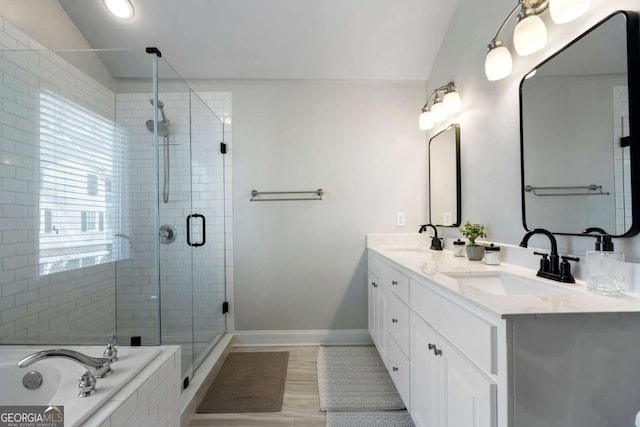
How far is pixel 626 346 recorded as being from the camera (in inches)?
26.8

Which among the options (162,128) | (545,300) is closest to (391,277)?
(545,300)

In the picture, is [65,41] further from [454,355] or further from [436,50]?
[454,355]

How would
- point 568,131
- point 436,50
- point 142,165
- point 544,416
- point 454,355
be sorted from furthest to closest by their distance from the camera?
point 436,50 < point 142,165 < point 568,131 < point 454,355 < point 544,416

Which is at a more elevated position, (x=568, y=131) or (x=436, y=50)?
(x=436, y=50)

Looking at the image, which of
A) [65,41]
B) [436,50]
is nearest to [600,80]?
[436,50]

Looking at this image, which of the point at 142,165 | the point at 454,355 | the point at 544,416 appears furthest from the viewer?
the point at 142,165

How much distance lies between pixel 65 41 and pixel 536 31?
111 inches

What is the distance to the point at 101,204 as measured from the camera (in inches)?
72.8

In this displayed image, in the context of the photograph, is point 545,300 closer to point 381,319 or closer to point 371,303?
point 381,319

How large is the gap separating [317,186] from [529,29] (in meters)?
1.61

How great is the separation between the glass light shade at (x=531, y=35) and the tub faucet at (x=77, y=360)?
2.10 metres

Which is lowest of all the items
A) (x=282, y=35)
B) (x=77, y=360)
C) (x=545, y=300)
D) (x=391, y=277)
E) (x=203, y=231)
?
(x=77, y=360)

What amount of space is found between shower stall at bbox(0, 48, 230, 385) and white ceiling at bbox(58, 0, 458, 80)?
270 millimetres

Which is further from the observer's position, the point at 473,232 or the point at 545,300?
the point at 473,232
